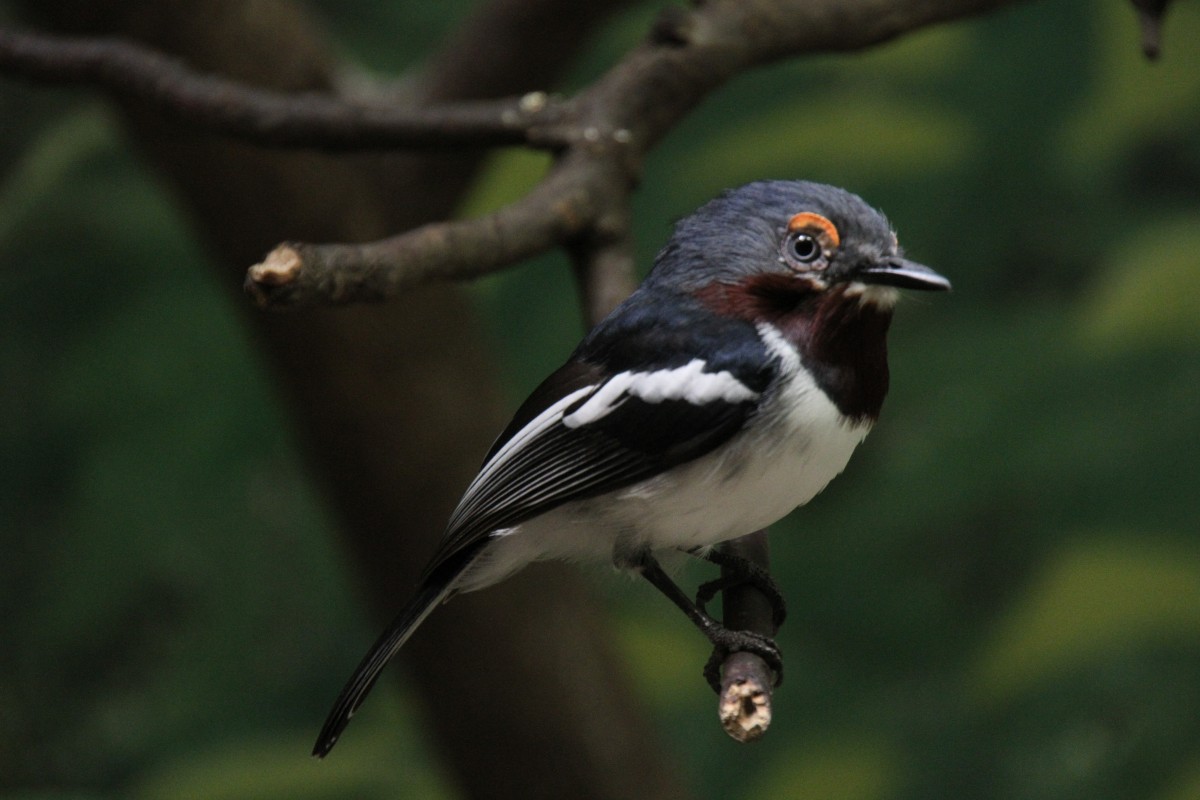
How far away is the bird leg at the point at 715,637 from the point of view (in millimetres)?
1335

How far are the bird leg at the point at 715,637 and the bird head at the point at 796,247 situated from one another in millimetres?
317

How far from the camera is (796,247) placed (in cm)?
140

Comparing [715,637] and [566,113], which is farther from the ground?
[566,113]

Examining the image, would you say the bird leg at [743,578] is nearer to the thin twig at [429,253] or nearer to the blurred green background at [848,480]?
the thin twig at [429,253]

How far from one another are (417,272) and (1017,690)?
1.64m

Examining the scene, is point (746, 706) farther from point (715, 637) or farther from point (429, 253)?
point (429, 253)

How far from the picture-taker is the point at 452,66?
9.02 ft

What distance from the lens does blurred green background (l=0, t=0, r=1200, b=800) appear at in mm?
2486

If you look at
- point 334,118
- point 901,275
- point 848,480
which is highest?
point 334,118

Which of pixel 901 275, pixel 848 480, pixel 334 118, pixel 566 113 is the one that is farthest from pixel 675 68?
pixel 848 480

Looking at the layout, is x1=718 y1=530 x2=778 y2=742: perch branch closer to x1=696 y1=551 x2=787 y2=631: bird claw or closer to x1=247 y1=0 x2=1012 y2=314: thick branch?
x1=696 y1=551 x2=787 y2=631: bird claw

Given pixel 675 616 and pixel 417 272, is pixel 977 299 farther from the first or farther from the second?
pixel 417 272

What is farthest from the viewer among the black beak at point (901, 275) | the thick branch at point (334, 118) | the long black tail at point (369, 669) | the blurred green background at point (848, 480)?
the blurred green background at point (848, 480)

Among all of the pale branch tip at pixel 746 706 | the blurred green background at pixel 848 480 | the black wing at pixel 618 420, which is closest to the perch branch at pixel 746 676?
the pale branch tip at pixel 746 706
